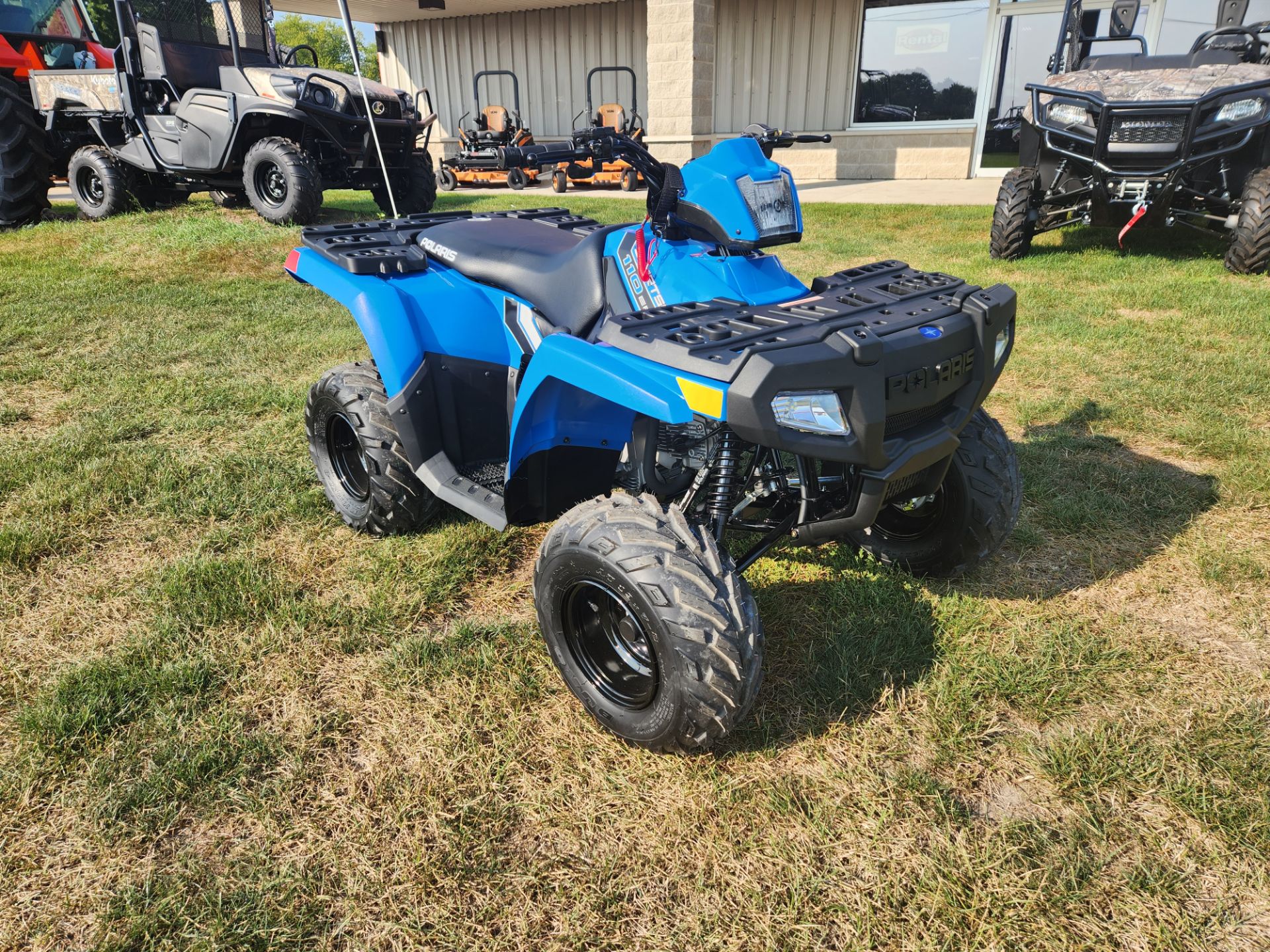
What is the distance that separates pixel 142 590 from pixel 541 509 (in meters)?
1.36

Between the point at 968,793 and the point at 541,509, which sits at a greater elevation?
the point at 541,509

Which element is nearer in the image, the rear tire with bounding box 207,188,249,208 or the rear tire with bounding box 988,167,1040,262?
the rear tire with bounding box 988,167,1040,262

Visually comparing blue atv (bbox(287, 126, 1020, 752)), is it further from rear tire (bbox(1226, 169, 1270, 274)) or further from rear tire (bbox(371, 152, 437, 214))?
rear tire (bbox(371, 152, 437, 214))

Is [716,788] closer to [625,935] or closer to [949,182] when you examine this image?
[625,935]

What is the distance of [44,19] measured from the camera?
10031 mm

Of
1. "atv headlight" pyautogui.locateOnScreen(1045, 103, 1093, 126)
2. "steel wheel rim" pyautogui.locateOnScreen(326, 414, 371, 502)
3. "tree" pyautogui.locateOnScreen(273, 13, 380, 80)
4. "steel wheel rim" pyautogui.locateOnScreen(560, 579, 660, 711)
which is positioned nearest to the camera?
"steel wheel rim" pyautogui.locateOnScreen(560, 579, 660, 711)

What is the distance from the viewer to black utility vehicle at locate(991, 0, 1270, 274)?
627 centimetres

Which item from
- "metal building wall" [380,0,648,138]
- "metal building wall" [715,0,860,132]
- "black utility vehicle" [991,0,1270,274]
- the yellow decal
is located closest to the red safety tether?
the yellow decal

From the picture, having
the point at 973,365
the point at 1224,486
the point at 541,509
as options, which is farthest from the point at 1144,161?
the point at 541,509

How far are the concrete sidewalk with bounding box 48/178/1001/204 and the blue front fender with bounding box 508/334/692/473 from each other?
969 cm

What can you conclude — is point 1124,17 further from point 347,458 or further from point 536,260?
point 347,458

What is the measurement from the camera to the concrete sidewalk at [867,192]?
11336 mm

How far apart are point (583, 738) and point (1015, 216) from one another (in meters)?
6.63

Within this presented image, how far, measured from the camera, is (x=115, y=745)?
216cm
